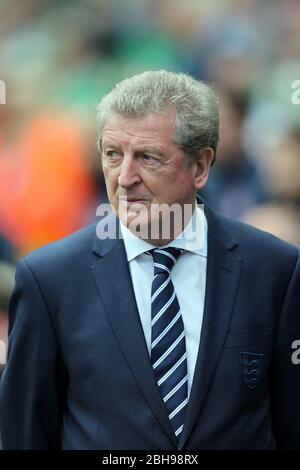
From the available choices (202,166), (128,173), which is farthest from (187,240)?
(128,173)

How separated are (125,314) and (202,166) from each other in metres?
0.52

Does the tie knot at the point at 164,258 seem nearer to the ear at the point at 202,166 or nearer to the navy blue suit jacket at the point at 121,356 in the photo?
the navy blue suit jacket at the point at 121,356

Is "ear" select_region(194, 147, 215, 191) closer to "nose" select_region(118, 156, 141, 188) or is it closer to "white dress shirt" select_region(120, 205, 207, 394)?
"white dress shirt" select_region(120, 205, 207, 394)

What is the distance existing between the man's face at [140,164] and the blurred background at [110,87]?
2280mm

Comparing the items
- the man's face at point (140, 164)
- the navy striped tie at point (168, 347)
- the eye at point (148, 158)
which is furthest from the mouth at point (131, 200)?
the navy striped tie at point (168, 347)

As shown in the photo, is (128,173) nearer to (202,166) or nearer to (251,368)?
(202,166)

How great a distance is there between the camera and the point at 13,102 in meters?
5.11

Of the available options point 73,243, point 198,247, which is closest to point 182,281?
point 198,247

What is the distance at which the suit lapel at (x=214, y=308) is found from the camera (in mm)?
2508

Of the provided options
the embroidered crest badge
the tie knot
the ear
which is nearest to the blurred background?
the ear

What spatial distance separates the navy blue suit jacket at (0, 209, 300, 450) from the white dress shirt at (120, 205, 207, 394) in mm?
36

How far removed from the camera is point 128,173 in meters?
2.47

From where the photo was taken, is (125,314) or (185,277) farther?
(185,277)

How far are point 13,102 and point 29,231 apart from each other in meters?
0.76
